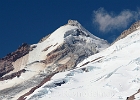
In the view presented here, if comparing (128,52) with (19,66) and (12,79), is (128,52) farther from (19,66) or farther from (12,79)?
(19,66)

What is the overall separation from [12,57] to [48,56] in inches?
713

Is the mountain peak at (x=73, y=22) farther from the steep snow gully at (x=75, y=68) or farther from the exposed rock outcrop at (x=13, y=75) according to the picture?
the exposed rock outcrop at (x=13, y=75)

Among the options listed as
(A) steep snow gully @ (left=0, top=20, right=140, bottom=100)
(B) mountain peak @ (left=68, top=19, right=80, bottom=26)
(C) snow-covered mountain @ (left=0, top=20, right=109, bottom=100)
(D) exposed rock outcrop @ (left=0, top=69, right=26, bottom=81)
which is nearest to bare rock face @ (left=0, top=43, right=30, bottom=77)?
(C) snow-covered mountain @ (left=0, top=20, right=109, bottom=100)

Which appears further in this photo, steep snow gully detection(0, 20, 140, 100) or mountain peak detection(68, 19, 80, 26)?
mountain peak detection(68, 19, 80, 26)

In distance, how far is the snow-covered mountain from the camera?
445 feet

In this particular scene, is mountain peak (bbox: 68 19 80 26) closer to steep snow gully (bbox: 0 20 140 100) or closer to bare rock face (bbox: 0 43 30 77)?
steep snow gully (bbox: 0 20 140 100)

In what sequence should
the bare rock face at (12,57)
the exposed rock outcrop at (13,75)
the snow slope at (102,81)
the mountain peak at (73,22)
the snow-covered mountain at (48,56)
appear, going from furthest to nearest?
the mountain peak at (73,22)
the bare rock face at (12,57)
the exposed rock outcrop at (13,75)
the snow-covered mountain at (48,56)
the snow slope at (102,81)

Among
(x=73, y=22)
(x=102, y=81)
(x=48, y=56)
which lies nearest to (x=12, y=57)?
(x=48, y=56)

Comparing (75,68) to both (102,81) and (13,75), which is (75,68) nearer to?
(102,81)

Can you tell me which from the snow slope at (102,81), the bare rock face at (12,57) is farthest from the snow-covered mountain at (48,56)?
the snow slope at (102,81)

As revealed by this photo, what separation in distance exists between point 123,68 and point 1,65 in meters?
85.1

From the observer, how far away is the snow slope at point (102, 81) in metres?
77.1

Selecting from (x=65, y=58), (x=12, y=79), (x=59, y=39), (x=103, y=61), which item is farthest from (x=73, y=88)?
(x=59, y=39)

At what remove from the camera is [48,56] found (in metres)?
157
